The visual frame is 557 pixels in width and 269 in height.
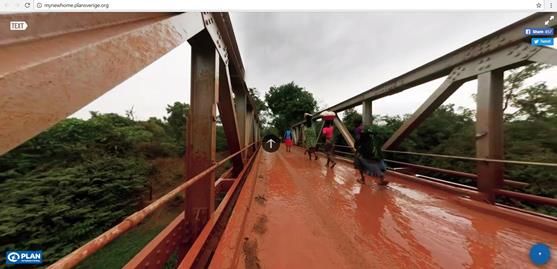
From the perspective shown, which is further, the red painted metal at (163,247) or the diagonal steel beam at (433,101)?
the diagonal steel beam at (433,101)

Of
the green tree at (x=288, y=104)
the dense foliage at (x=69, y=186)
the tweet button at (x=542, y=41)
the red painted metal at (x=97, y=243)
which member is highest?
the green tree at (x=288, y=104)

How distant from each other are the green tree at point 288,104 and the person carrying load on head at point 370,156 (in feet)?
77.8

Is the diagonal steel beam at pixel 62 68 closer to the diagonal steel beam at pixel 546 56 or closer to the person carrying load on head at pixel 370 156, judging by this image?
the diagonal steel beam at pixel 546 56

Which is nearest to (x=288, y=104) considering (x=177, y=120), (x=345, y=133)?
(x=177, y=120)

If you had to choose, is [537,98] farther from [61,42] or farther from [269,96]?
[269,96]

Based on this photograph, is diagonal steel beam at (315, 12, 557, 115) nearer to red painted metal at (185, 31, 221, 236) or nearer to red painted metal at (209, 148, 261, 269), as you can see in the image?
red painted metal at (185, 31, 221, 236)

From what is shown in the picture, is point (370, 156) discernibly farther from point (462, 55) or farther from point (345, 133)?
point (345, 133)

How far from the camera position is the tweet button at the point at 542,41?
10.1 ft

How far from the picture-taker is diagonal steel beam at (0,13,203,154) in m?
0.86

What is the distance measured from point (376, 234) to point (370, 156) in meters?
2.78

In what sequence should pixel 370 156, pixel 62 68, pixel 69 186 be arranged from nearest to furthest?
pixel 62 68 → pixel 370 156 → pixel 69 186

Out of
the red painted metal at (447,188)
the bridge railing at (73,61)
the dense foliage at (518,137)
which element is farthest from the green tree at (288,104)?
the bridge railing at (73,61)

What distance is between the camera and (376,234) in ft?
8.56

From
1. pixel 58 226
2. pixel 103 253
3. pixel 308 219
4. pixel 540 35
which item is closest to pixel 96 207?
pixel 58 226
